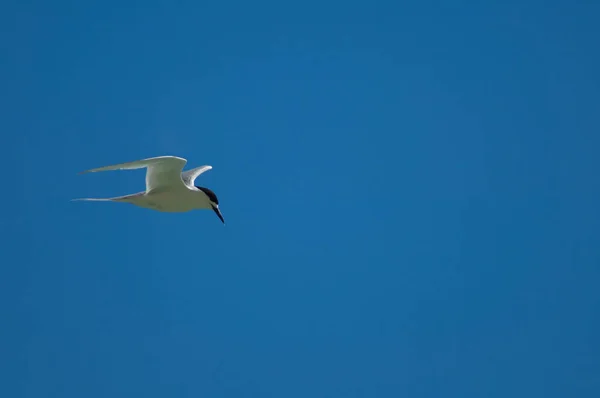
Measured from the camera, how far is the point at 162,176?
7.53 metres

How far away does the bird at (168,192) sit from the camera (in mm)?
7234

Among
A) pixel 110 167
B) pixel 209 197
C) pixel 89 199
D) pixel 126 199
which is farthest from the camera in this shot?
pixel 209 197

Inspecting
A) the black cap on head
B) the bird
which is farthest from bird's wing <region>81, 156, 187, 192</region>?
the black cap on head

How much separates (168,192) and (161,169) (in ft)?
1.43

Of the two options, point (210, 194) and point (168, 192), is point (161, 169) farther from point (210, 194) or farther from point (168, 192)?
point (210, 194)

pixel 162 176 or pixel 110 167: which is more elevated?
pixel 162 176

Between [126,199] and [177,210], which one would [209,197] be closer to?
[177,210]

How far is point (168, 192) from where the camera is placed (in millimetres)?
7758

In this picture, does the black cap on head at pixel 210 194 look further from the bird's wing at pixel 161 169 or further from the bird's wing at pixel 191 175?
the bird's wing at pixel 161 169

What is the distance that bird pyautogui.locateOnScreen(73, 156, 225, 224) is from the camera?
285 inches

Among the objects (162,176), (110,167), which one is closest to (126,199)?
(162,176)

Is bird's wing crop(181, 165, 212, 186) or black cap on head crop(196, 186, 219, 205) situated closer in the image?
black cap on head crop(196, 186, 219, 205)

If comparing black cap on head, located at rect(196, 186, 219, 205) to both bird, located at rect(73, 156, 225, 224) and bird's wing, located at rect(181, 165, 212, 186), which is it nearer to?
bird, located at rect(73, 156, 225, 224)

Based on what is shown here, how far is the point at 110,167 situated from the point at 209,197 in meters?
2.23
